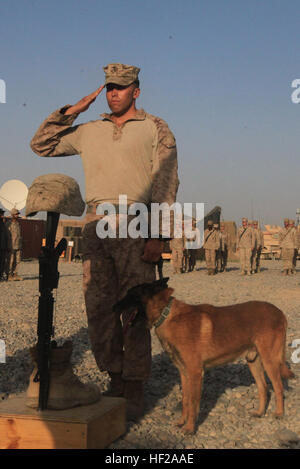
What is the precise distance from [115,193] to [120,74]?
0.93m

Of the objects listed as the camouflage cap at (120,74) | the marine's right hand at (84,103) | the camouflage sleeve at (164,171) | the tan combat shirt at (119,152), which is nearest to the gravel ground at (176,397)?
the camouflage sleeve at (164,171)

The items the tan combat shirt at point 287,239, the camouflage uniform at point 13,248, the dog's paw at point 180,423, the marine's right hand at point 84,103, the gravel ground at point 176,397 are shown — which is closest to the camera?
the gravel ground at point 176,397

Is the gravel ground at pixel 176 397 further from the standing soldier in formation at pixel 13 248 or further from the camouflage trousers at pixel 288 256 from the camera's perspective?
the camouflage trousers at pixel 288 256

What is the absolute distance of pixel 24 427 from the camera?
10.2 ft

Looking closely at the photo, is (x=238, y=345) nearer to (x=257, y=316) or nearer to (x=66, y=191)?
(x=257, y=316)

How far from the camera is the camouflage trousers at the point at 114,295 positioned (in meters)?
3.90

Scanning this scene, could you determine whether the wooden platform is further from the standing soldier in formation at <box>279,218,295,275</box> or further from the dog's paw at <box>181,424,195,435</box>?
the standing soldier in formation at <box>279,218,295,275</box>

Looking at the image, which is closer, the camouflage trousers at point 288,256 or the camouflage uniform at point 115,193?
the camouflage uniform at point 115,193

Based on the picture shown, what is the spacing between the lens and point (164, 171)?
4055 mm

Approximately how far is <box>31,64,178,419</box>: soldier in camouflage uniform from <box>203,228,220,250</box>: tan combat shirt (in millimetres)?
18139

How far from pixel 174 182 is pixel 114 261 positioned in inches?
31.6

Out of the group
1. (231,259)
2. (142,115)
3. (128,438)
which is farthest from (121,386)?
(231,259)

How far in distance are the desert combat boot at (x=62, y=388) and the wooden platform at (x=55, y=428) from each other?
6 centimetres

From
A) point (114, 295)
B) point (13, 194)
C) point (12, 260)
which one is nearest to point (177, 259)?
point (12, 260)
